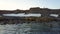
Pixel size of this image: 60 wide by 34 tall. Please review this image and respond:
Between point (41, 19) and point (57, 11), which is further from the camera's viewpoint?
point (57, 11)

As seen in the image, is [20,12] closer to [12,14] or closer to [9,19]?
[12,14]

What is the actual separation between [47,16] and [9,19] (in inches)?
333

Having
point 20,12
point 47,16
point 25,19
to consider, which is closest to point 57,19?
point 47,16

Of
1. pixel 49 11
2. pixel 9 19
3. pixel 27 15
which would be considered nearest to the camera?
pixel 9 19

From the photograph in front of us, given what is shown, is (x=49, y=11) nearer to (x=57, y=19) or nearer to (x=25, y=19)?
(x=57, y=19)

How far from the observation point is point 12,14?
150 feet

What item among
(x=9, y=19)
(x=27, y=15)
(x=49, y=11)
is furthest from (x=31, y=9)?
(x=9, y=19)

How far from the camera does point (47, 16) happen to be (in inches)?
1671

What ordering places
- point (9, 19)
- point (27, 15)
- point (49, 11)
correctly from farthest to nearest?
1. point (27, 15)
2. point (49, 11)
3. point (9, 19)

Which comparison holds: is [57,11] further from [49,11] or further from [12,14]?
[12,14]

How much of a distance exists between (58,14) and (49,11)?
2.67 m

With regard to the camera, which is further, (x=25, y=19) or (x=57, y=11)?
(x=57, y=11)

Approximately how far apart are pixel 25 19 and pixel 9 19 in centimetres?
322

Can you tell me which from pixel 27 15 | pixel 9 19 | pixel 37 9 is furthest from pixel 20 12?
pixel 9 19
